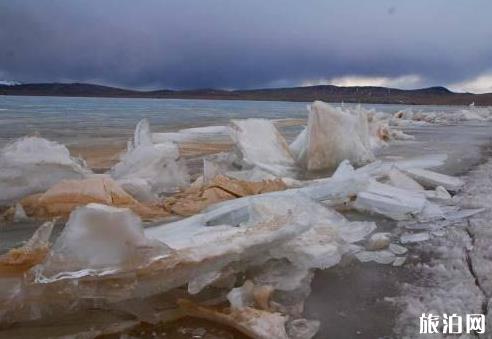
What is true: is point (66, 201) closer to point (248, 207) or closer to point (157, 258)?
point (248, 207)

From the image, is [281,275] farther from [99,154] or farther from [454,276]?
[99,154]

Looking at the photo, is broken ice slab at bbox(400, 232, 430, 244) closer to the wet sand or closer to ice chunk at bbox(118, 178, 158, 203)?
the wet sand

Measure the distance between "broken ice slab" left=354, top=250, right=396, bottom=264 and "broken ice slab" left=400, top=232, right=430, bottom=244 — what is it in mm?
238

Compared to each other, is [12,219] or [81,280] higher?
[81,280]

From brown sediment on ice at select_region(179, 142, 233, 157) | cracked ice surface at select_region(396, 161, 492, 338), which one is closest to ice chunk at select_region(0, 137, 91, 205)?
cracked ice surface at select_region(396, 161, 492, 338)

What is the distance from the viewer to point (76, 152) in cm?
722

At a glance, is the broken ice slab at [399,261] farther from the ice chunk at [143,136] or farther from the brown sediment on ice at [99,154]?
the brown sediment on ice at [99,154]

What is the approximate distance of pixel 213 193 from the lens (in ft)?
11.9

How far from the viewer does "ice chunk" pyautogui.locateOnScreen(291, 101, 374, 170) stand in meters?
5.91

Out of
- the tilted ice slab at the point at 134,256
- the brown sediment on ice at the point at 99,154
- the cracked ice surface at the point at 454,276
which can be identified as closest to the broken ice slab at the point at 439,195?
→ the cracked ice surface at the point at 454,276

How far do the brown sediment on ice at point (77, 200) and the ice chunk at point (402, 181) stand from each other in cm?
204

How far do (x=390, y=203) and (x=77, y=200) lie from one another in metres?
2.22

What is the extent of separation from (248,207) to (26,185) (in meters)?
2.05

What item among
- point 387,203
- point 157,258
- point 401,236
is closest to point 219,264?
point 157,258
